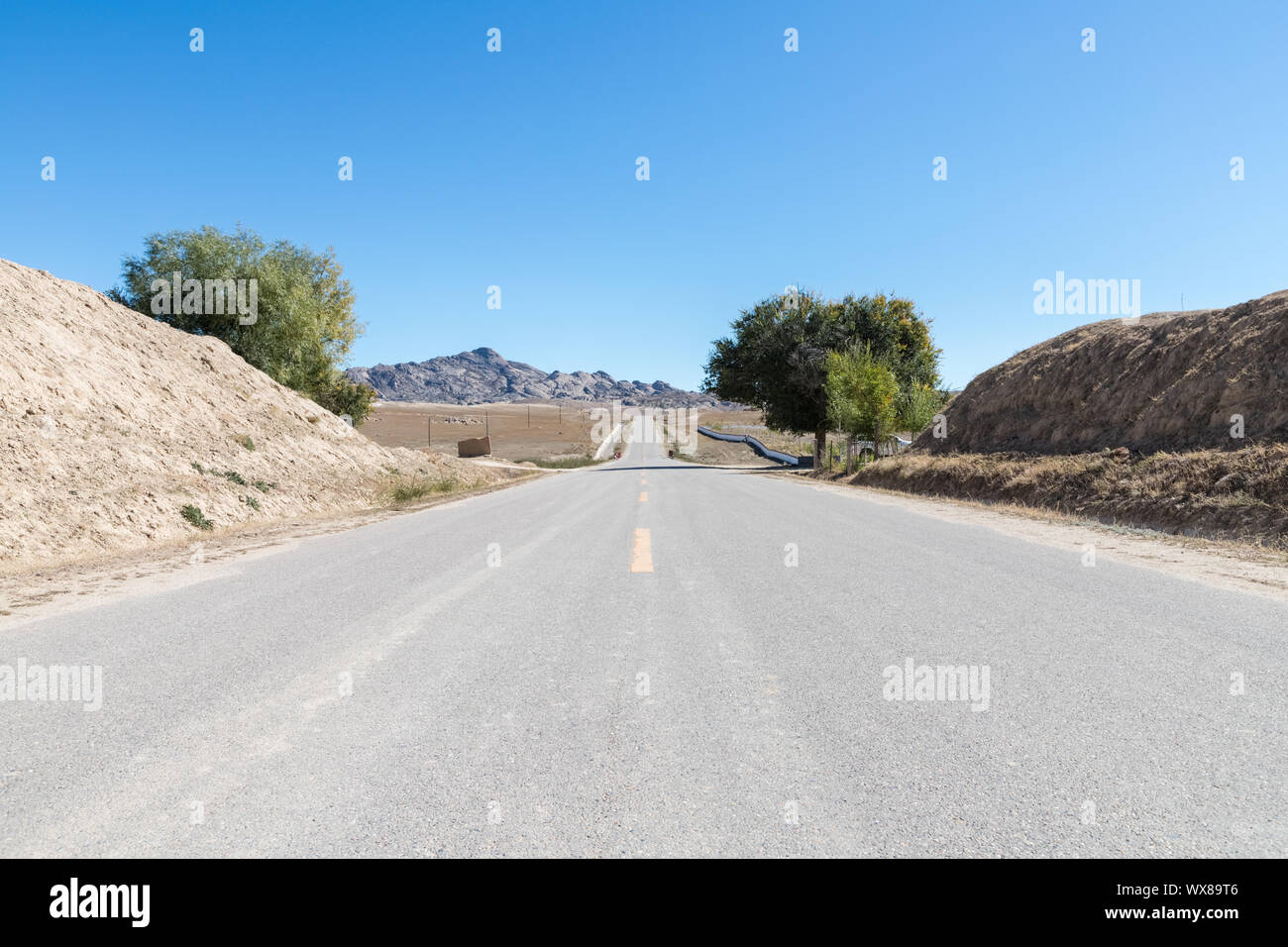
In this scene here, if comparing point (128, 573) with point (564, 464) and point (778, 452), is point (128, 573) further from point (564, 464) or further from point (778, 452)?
point (778, 452)

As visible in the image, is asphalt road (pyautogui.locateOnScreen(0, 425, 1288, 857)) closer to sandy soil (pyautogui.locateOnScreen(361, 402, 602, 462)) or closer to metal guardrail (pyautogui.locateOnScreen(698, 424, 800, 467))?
metal guardrail (pyautogui.locateOnScreen(698, 424, 800, 467))

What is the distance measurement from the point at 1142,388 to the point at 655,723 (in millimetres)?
20814

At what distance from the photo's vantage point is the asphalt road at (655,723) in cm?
263

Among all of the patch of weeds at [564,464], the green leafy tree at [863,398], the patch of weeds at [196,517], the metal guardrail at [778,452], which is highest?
the green leafy tree at [863,398]

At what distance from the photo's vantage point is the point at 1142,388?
1906cm

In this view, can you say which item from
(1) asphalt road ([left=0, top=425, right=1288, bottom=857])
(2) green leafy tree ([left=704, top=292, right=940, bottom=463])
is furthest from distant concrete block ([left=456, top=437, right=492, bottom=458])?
(1) asphalt road ([left=0, top=425, right=1288, bottom=857])

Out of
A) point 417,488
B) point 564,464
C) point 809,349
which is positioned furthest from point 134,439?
point 564,464

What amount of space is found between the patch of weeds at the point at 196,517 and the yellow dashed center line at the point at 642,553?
331 inches

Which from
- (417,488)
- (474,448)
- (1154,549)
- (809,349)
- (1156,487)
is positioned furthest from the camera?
(474,448)

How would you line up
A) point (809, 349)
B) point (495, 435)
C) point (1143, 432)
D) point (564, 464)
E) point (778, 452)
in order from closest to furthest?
point (1143, 432) → point (809, 349) → point (564, 464) → point (778, 452) → point (495, 435)

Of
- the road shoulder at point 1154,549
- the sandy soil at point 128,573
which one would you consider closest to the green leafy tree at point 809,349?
the road shoulder at point 1154,549

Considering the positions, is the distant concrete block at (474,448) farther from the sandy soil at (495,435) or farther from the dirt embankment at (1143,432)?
the dirt embankment at (1143,432)
